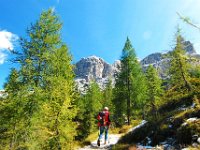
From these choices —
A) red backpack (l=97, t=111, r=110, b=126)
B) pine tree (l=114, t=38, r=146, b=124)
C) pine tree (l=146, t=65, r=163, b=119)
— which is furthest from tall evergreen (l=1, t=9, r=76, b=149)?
pine tree (l=146, t=65, r=163, b=119)

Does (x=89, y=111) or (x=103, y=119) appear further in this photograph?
(x=89, y=111)

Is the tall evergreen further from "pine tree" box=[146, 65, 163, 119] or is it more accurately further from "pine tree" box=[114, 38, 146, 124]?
"pine tree" box=[146, 65, 163, 119]

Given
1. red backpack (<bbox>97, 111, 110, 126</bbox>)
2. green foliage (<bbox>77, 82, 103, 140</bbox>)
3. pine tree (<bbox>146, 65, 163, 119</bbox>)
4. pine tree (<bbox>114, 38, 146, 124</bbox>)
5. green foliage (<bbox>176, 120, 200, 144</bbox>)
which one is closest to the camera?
green foliage (<bbox>176, 120, 200, 144</bbox>)

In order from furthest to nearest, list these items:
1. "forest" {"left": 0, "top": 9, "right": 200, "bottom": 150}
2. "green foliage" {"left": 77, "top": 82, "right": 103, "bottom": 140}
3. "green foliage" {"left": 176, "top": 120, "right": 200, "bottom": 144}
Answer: "green foliage" {"left": 77, "top": 82, "right": 103, "bottom": 140} < "forest" {"left": 0, "top": 9, "right": 200, "bottom": 150} < "green foliage" {"left": 176, "top": 120, "right": 200, "bottom": 144}

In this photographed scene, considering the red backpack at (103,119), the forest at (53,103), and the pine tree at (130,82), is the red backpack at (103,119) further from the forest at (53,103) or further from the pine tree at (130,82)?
the pine tree at (130,82)

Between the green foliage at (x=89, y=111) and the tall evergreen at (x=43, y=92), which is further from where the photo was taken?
the green foliage at (x=89, y=111)

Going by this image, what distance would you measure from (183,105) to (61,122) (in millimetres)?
8471

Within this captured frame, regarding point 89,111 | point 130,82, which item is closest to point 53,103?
point 130,82

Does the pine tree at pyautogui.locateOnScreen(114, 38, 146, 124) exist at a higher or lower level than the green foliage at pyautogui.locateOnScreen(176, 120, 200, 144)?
higher

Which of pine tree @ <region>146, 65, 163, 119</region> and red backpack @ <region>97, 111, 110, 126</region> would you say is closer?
red backpack @ <region>97, 111, 110, 126</region>

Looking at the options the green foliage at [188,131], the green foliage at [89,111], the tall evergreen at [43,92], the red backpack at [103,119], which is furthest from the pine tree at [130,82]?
the green foliage at [188,131]

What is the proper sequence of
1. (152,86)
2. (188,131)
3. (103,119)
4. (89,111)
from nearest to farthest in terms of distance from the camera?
(188,131) < (103,119) < (152,86) < (89,111)

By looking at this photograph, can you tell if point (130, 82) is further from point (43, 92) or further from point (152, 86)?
point (43, 92)

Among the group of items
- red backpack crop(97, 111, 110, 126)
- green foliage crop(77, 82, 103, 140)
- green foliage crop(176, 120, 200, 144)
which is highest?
green foliage crop(77, 82, 103, 140)
